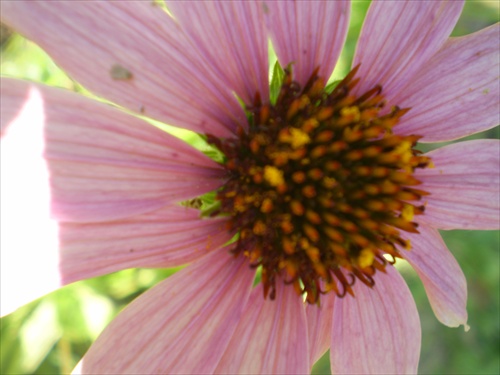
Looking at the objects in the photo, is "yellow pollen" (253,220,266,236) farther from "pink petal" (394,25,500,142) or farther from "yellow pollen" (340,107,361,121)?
"pink petal" (394,25,500,142)

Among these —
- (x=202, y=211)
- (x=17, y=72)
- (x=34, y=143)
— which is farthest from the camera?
(x=17, y=72)

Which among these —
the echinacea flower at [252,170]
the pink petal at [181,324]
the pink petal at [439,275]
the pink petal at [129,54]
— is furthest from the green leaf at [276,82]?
the pink petal at [439,275]

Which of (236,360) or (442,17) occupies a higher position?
(442,17)

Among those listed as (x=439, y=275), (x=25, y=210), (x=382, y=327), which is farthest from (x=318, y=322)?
(x=25, y=210)

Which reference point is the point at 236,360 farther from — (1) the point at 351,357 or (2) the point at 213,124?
(2) the point at 213,124

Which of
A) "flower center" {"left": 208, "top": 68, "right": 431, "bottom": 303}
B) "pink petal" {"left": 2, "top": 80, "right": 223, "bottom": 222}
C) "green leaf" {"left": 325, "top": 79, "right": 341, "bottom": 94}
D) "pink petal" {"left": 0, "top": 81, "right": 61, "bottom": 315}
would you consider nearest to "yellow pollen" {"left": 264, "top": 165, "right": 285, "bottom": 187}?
"flower center" {"left": 208, "top": 68, "right": 431, "bottom": 303}

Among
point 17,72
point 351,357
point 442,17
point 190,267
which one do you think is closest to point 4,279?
point 190,267

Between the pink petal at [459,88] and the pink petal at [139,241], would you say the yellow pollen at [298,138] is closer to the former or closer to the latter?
the pink petal at [139,241]
